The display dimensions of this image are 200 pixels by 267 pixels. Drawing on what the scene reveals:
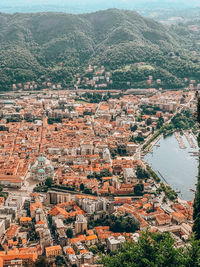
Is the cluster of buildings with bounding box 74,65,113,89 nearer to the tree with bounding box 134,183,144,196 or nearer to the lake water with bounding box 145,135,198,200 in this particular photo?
the lake water with bounding box 145,135,198,200

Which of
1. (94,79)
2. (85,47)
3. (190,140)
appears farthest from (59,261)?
(85,47)

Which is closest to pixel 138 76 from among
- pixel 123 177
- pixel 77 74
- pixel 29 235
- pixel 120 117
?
pixel 77 74

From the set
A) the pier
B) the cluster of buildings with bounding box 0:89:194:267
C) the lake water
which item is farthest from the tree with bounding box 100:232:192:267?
the pier

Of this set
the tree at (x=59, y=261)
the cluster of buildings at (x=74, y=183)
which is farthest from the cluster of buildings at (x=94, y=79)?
the tree at (x=59, y=261)

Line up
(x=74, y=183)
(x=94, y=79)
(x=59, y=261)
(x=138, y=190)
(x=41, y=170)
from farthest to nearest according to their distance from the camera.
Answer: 1. (x=94, y=79)
2. (x=41, y=170)
3. (x=74, y=183)
4. (x=138, y=190)
5. (x=59, y=261)

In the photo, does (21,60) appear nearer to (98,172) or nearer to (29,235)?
(98,172)

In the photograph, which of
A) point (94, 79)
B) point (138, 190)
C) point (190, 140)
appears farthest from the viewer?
point (94, 79)

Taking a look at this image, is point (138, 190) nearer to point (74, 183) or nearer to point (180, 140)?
point (74, 183)
